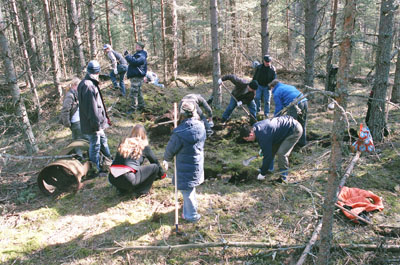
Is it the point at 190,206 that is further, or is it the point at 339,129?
the point at 190,206

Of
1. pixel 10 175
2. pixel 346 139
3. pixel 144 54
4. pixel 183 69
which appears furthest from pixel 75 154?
pixel 183 69

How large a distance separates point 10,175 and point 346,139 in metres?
8.10

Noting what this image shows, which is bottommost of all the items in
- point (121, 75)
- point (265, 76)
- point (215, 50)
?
point (265, 76)

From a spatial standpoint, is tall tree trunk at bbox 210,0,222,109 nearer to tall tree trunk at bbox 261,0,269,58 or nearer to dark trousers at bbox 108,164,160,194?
tall tree trunk at bbox 261,0,269,58

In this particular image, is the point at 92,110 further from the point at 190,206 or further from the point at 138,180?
the point at 190,206

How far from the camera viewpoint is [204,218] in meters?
4.54

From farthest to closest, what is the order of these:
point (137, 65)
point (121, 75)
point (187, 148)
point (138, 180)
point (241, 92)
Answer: point (121, 75)
point (241, 92)
point (137, 65)
point (138, 180)
point (187, 148)

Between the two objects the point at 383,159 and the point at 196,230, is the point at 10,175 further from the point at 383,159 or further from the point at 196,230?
the point at 383,159

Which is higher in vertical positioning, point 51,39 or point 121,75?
point 51,39

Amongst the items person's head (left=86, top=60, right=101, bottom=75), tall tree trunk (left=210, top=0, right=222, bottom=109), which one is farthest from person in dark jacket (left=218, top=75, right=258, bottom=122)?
person's head (left=86, top=60, right=101, bottom=75)

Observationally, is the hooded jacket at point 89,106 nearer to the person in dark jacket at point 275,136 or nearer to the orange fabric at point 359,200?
the person in dark jacket at point 275,136

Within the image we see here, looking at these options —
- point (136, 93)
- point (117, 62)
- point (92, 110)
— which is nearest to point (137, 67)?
point (136, 93)

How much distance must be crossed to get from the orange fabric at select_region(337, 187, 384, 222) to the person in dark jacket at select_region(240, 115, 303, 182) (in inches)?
44.0

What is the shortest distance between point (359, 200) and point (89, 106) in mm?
5177
